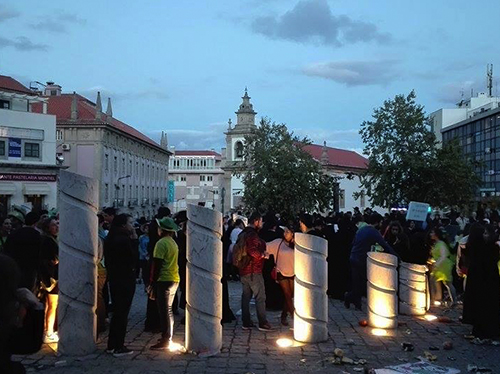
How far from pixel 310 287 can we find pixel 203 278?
1.71 m

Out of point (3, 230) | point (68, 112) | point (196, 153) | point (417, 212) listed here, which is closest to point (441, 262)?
point (417, 212)

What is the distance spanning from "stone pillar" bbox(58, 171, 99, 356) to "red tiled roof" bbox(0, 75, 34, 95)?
124ft

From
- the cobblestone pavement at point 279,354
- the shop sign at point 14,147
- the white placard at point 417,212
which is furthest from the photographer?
the shop sign at point 14,147

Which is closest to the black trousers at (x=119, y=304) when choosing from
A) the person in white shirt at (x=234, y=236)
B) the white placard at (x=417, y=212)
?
the person in white shirt at (x=234, y=236)

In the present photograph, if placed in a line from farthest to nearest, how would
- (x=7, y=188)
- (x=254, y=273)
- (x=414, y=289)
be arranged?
(x=7, y=188), (x=414, y=289), (x=254, y=273)

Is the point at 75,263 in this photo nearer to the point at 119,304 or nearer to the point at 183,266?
the point at 119,304

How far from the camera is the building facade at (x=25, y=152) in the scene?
138 feet

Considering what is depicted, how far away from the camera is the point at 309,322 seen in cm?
939

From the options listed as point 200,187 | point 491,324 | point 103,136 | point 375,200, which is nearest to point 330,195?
point 375,200

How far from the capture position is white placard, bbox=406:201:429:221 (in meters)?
20.1

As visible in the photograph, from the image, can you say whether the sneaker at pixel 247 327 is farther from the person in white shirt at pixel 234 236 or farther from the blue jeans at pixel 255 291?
the person in white shirt at pixel 234 236

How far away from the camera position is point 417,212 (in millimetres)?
20297

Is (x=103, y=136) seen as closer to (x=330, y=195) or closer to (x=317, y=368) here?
(x=330, y=195)

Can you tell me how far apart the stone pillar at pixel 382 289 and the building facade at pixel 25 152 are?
115ft
